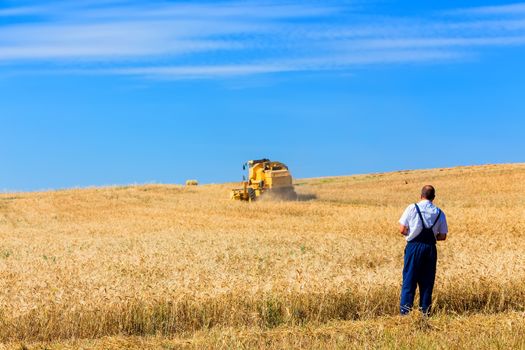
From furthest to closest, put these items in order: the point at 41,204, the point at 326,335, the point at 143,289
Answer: the point at 41,204 < the point at 143,289 < the point at 326,335

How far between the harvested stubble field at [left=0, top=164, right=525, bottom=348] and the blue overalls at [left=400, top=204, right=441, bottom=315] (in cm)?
42

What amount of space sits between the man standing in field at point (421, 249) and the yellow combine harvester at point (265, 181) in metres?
25.4

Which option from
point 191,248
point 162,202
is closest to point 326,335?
point 191,248

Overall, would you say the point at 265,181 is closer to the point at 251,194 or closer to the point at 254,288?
the point at 251,194

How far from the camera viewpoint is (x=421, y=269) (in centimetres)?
1127

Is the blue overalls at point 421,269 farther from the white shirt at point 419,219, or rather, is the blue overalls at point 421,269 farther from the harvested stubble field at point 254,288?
the harvested stubble field at point 254,288

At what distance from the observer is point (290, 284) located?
12.0 meters

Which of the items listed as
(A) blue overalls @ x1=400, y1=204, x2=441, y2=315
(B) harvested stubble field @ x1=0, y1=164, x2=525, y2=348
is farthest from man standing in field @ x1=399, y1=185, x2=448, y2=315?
(B) harvested stubble field @ x1=0, y1=164, x2=525, y2=348

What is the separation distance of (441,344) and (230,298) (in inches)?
140

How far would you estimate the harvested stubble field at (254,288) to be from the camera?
1024 cm

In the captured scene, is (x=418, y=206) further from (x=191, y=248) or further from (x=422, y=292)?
(x=191, y=248)

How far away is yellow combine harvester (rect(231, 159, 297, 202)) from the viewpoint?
3688 cm

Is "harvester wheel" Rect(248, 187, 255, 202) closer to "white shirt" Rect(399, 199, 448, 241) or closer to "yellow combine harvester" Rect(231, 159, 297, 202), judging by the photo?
"yellow combine harvester" Rect(231, 159, 297, 202)

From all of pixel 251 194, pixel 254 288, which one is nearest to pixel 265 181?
pixel 251 194
